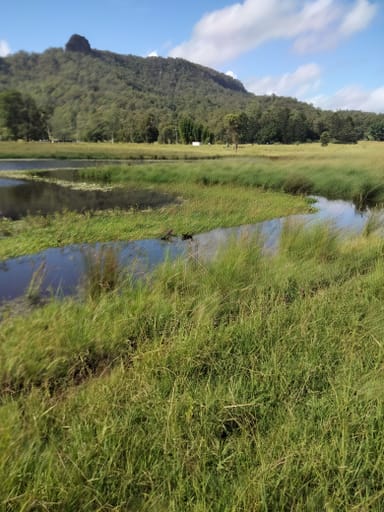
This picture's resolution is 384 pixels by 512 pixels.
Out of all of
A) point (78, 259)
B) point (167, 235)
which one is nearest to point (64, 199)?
point (167, 235)

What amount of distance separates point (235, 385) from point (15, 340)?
2.03 metres

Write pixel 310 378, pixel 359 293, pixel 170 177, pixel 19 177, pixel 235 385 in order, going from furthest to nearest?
Result: pixel 19 177
pixel 170 177
pixel 359 293
pixel 310 378
pixel 235 385

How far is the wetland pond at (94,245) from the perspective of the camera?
621 centimetres

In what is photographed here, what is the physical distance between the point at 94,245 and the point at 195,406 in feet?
23.2

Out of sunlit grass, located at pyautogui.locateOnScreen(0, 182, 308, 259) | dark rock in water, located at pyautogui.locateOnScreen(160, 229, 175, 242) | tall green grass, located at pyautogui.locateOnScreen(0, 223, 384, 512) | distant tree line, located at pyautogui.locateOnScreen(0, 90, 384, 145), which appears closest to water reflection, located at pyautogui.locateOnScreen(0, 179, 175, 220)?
sunlit grass, located at pyautogui.locateOnScreen(0, 182, 308, 259)

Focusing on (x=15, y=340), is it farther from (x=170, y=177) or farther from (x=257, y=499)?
(x=170, y=177)

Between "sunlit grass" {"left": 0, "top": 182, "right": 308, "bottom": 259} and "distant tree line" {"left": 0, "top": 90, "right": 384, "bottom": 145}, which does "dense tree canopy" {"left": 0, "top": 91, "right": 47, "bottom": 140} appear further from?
"sunlit grass" {"left": 0, "top": 182, "right": 308, "bottom": 259}

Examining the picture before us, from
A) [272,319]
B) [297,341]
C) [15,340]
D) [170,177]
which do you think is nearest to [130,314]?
[15,340]

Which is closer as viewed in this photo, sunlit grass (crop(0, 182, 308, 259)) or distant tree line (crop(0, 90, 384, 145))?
sunlit grass (crop(0, 182, 308, 259))

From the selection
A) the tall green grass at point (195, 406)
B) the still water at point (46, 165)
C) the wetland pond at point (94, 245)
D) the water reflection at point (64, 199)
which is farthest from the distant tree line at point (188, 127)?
the tall green grass at point (195, 406)

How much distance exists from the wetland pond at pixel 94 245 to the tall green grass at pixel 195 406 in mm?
1172

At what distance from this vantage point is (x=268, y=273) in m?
5.18

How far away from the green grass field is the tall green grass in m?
0.01

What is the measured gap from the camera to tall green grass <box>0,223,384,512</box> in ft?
6.04
